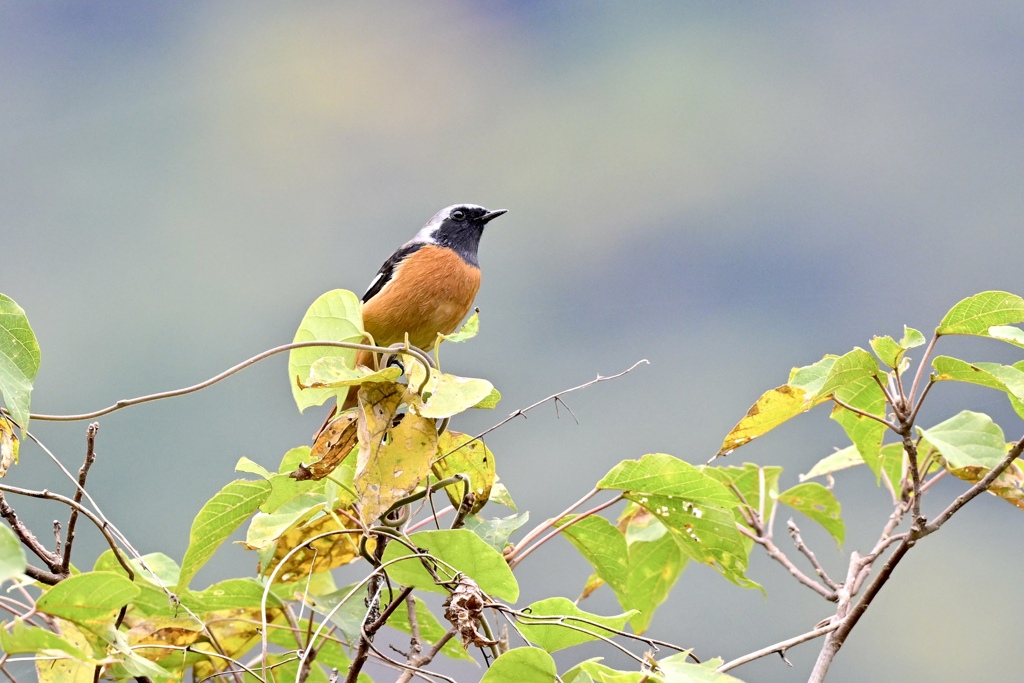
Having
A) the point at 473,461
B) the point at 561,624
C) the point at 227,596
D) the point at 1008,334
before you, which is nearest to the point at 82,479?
the point at 227,596

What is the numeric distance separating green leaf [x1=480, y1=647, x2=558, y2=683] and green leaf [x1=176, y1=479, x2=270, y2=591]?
0.45 metres

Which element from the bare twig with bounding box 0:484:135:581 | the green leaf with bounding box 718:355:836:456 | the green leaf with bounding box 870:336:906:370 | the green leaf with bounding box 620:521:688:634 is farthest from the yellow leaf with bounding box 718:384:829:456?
the bare twig with bounding box 0:484:135:581

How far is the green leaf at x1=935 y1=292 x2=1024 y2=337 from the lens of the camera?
151 centimetres

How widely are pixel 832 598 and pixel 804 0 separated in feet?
184

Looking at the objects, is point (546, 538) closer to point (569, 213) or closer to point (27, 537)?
point (27, 537)

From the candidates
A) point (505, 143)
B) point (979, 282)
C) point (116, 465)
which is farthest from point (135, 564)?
point (505, 143)

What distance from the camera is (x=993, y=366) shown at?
1.50 m

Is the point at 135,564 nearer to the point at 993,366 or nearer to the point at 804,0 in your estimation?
the point at 993,366

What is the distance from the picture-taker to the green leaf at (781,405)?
1.58m

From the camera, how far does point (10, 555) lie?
99cm

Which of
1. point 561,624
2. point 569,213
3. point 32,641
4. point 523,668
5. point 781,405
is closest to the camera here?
point 32,641

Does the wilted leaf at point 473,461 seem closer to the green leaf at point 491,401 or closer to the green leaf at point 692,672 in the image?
the green leaf at point 491,401

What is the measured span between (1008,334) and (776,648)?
0.56 m

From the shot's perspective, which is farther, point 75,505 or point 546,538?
point 546,538
